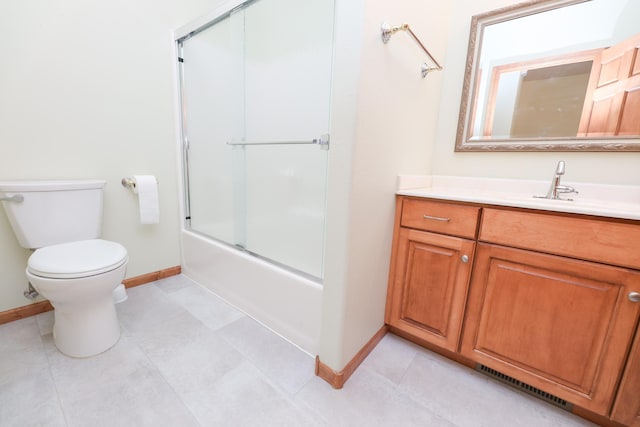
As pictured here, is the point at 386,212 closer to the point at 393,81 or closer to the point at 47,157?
the point at 393,81

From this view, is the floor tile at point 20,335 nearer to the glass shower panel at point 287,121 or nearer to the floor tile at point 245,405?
the floor tile at point 245,405

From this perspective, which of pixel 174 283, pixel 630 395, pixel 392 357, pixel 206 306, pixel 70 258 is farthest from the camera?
pixel 174 283

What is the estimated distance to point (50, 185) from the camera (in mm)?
1320

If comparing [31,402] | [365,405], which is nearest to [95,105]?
[31,402]

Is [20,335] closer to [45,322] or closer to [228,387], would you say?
[45,322]

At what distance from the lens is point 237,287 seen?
5.35 ft

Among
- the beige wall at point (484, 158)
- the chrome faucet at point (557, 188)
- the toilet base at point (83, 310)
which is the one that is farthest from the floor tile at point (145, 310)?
the chrome faucet at point (557, 188)

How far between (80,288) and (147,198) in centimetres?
76

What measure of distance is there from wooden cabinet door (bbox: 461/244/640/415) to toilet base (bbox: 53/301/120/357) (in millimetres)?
1684

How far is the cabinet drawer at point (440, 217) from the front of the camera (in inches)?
43.6

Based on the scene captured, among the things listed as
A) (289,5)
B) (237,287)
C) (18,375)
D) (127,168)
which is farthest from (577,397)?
(127,168)

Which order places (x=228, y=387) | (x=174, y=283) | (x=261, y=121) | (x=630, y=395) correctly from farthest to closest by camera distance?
1. (x=174, y=283)
2. (x=261, y=121)
3. (x=228, y=387)
4. (x=630, y=395)

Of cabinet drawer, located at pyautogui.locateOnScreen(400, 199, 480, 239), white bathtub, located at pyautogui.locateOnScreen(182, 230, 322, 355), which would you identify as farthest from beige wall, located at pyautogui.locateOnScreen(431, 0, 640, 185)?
white bathtub, located at pyautogui.locateOnScreen(182, 230, 322, 355)

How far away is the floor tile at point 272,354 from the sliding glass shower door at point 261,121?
41 cm
